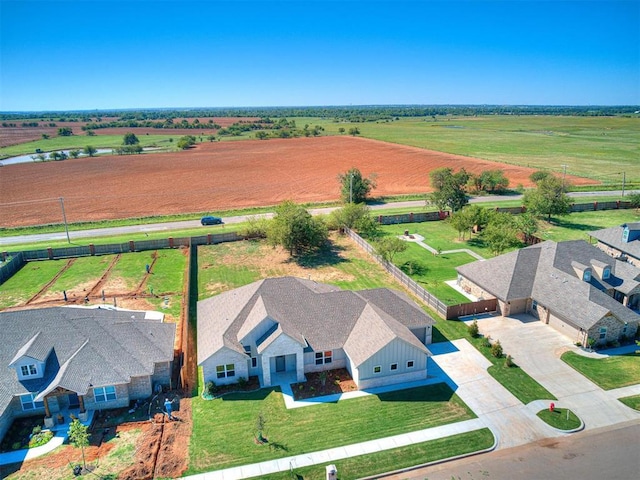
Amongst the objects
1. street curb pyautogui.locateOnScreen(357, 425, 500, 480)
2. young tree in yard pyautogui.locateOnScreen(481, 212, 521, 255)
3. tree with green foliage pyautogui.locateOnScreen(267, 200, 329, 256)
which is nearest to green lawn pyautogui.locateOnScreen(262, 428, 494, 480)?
street curb pyautogui.locateOnScreen(357, 425, 500, 480)

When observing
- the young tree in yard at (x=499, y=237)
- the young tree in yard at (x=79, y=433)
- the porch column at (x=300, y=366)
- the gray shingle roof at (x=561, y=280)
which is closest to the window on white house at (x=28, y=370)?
the young tree in yard at (x=79, y=433)

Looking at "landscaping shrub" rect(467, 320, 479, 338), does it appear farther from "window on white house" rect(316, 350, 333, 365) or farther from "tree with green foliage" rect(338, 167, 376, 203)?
"tree with green foliage" rect(338, 167, 376, 203)

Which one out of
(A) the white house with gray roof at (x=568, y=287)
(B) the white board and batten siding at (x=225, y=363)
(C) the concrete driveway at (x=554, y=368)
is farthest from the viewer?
(A) the white house with gray roof at (x=568, y=287)

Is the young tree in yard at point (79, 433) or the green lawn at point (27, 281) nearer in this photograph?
the young tree in yard at point (79, 433)

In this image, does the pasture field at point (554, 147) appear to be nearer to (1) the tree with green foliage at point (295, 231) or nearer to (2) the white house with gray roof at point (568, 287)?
(2) the white house with gray roof at point (568, 287)

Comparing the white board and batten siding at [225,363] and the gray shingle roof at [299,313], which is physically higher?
the gray shingle roof at [299,313]

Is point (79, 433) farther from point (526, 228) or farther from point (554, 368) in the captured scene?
point (526, 228)

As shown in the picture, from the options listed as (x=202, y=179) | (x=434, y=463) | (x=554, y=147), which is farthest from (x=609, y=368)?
(x=554, y=147)
